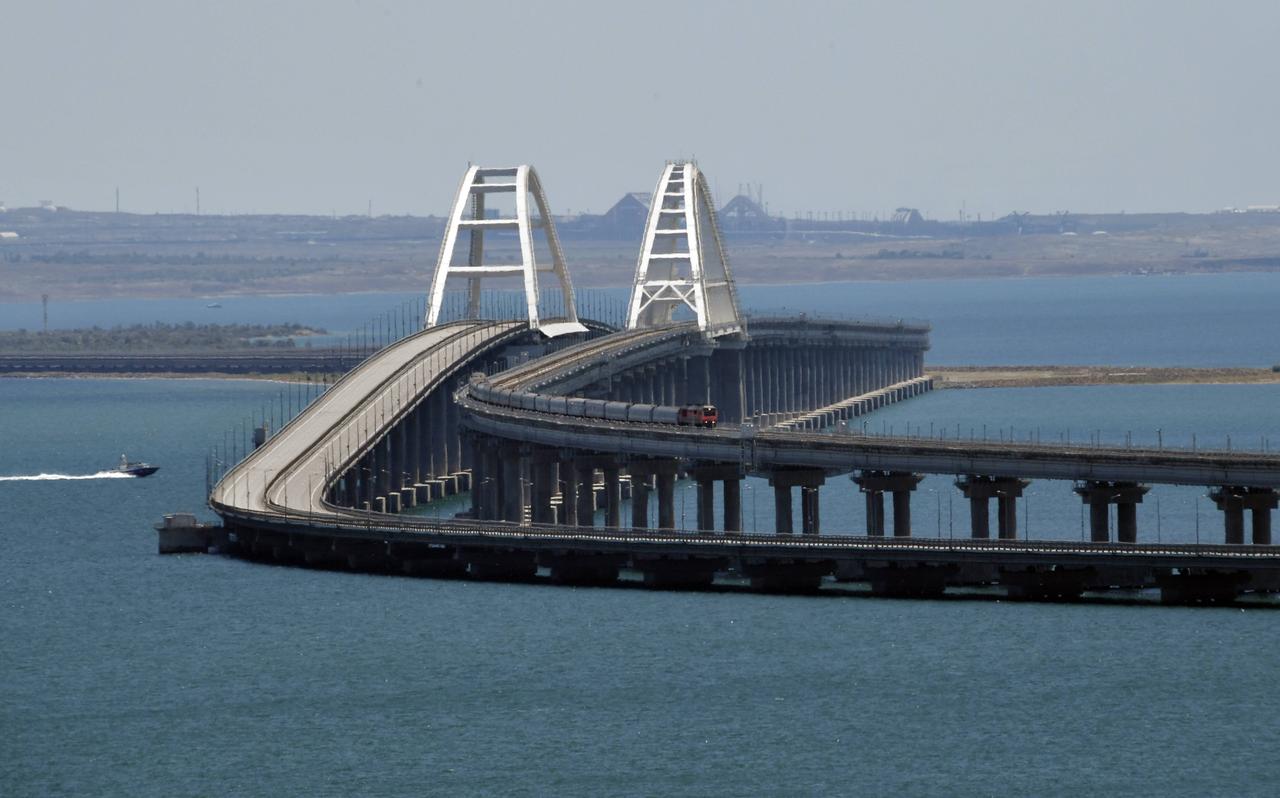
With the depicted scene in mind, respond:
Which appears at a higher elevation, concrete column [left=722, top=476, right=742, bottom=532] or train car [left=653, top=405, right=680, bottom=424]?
train car [left=653, top=405, right=680, bottom=424]

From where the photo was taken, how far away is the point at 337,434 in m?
143

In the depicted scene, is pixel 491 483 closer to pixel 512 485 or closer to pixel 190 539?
pixel 512 485

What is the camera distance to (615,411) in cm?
13338

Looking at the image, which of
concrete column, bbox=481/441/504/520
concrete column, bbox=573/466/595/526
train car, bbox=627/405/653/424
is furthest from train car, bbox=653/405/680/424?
concrete column, bbox=481/441/504/520

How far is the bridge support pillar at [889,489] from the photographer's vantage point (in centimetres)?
11425

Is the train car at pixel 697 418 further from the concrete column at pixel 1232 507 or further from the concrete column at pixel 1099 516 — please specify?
the concrete column at pixel 1232 507

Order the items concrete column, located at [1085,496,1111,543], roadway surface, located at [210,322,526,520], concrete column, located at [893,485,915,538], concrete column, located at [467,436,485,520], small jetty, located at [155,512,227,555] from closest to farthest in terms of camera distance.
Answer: concrete column, located at [1085,496,1111,543]
concrete column, located at [893,485,915,538]
small jetty, located at [155,512,227,555]
roadway surface, located at [210,322,526,520]
concrete column, located at [467,436,485,520]

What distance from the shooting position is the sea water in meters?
80.1

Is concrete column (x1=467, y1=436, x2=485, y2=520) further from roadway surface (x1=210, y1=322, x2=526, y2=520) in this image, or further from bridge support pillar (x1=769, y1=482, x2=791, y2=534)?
bridge support pillar (x1=769, y1=482, x2=791, y2=534)

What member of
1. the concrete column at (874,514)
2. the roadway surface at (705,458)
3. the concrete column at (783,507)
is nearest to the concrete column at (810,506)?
the concrete column at (783,507)

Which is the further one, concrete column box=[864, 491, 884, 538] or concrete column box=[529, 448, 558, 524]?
concrete column box=[529, 448, 558, 524]

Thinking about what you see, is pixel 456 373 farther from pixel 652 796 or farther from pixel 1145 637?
pixel 652 796

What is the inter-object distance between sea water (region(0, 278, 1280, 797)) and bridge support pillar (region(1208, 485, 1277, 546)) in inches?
312

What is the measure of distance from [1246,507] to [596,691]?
96.4ft
